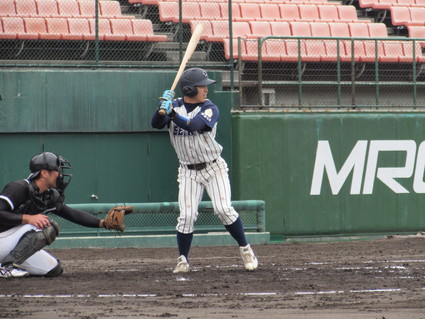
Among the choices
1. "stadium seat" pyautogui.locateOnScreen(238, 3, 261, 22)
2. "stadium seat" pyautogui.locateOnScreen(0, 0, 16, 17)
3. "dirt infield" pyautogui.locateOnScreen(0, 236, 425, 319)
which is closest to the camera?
"dirt infield" pyautogui.locateOnScreen(0, 236, 425, 319)

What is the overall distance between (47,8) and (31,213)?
7497 mm

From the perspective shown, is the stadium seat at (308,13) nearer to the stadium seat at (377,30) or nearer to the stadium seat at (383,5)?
the stadium seat at (377,30)

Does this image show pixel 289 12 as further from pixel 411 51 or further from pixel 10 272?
pixel 10 272

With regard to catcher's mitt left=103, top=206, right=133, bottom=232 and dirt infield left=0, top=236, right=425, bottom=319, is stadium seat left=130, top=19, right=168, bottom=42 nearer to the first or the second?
dirt infield left=0, top=236, right=425, bottom=319

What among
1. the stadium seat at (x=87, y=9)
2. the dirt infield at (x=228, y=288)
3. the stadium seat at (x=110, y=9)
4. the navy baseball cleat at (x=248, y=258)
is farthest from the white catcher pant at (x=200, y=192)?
the stadium seat at (x=110, y=9)

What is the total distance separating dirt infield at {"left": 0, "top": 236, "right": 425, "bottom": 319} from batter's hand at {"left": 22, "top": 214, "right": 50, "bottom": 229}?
480 mm

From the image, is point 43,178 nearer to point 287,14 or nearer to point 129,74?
point 129,74

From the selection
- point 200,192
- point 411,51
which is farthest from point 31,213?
point 411,51

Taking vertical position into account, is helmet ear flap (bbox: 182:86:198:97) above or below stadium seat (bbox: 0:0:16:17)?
below

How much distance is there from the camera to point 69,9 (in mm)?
14750

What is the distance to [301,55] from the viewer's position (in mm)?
14492

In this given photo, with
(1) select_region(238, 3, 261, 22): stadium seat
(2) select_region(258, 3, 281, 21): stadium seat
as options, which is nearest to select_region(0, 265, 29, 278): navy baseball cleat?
(1) select_region(238, 3, 261, 22): stadium seat

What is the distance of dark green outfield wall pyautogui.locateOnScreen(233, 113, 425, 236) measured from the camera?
1345 cm

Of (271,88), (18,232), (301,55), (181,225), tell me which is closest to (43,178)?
(18,232)
